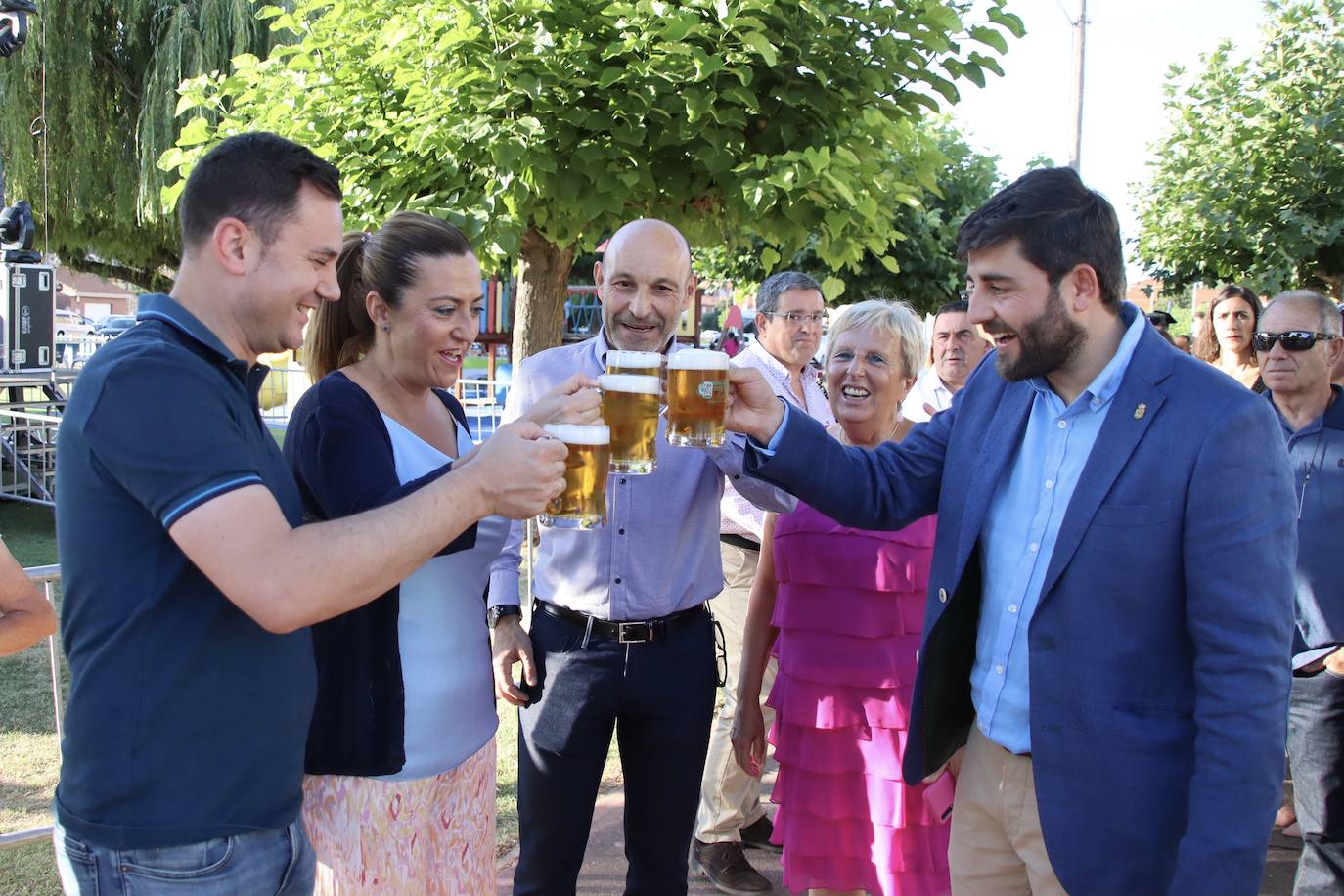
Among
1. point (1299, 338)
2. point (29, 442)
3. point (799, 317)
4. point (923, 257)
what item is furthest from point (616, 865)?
point (923, 257)

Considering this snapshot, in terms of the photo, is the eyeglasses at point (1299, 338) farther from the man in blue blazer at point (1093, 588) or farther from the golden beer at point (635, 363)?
the golden beer at point (635, 363)

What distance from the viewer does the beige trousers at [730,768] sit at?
13.3 feet

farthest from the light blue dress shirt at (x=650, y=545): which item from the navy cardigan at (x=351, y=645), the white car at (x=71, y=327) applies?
the white car at (x=71, y=327)

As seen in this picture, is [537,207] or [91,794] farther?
[537,207]

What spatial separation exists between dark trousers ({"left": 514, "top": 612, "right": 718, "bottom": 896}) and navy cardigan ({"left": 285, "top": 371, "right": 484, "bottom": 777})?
78 cm

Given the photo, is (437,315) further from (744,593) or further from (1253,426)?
(744,593)

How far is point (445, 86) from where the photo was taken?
4.30 metres

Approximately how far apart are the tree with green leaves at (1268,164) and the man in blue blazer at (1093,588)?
25.2ft

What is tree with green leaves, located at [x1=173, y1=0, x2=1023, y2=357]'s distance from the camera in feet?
13.6

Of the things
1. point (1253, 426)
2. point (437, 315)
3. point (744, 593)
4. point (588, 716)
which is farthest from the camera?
point (744, 593)

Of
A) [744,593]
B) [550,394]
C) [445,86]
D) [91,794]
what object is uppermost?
[445,86]

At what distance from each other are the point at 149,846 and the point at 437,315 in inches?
47.8

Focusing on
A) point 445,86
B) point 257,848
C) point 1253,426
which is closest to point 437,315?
point 257,848

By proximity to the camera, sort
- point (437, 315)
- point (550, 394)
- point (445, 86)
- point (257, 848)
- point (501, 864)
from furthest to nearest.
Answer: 1. point (445, 86)
2. point (501, 864)
3. point (437, 315)
4. point (550, 394)
5. point (257, 848)
